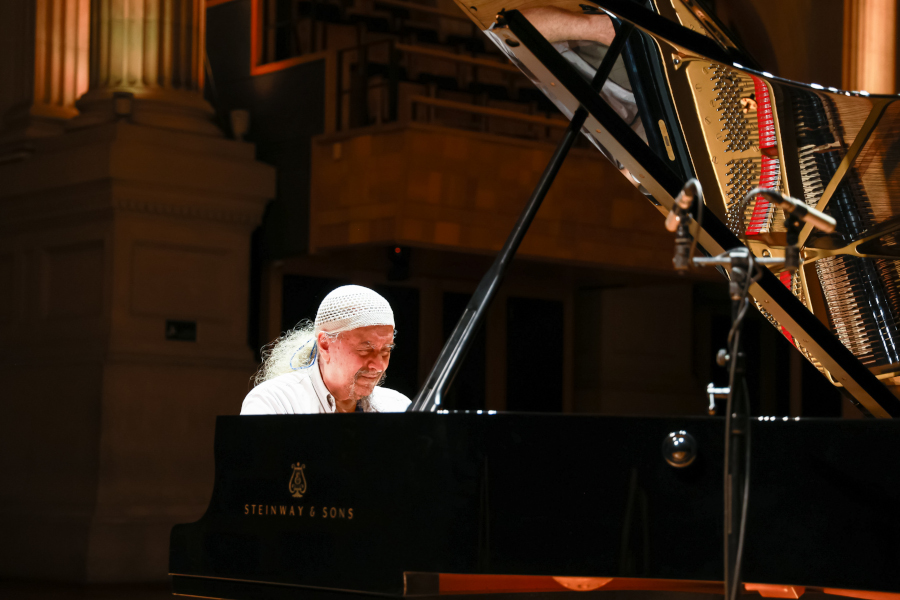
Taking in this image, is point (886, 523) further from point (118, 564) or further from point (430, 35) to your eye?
point (430, 35)

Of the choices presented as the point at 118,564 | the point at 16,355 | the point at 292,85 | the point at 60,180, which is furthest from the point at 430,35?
the point at 118,564

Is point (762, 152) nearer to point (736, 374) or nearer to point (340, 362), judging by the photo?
point (340, 362)

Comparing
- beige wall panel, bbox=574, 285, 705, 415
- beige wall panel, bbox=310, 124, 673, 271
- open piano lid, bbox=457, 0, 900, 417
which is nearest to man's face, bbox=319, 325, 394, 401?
open piano lid, bbox=457, 0, 900, 417

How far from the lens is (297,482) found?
2.57m

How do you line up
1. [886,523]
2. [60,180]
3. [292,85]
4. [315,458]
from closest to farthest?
[886,523] → [315,458] → [60,180] → [292,85]

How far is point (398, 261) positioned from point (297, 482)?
4948mm

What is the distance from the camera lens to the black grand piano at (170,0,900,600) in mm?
2293

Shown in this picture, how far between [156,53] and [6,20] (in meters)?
1.29

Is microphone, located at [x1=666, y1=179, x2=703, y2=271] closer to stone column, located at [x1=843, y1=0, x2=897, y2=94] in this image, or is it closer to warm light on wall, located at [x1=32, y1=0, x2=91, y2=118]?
warm light on wall, located at [x1=32, y1=0, x2=91, y2=118]

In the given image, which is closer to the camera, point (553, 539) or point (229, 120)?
point (553, 539)

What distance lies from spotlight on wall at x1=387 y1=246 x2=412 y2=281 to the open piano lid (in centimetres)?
426

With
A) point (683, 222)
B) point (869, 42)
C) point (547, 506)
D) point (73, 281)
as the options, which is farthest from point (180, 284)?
point (683, 222)

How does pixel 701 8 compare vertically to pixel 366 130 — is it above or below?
below

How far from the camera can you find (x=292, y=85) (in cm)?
779
